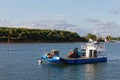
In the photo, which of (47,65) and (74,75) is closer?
(74,75)

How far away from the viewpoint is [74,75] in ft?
193

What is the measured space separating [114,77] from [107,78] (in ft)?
5.98

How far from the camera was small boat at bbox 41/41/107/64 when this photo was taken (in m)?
71.3

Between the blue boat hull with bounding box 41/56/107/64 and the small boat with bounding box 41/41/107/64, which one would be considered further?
the small boat with bounding box 41/41/107/64

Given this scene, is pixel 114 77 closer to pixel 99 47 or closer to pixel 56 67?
pixel 56 67

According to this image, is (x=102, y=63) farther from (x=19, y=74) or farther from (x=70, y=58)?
(x=19, y=74)

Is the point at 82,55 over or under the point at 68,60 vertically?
over

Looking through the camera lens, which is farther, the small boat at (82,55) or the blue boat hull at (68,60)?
the small boat at (82,55)

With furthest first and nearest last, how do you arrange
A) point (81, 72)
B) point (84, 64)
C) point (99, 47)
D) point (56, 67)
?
1. point (99, 47)
2. point (84, 64)
3. point (56, 67)
4. point (81, 72)

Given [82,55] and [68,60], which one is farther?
[82,55]

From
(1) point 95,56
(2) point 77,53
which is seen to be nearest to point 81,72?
(2) point 77,53

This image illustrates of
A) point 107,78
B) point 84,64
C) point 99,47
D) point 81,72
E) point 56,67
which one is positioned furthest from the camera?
point 99,47

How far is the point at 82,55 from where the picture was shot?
260 ft

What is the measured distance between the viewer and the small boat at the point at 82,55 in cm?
7131
